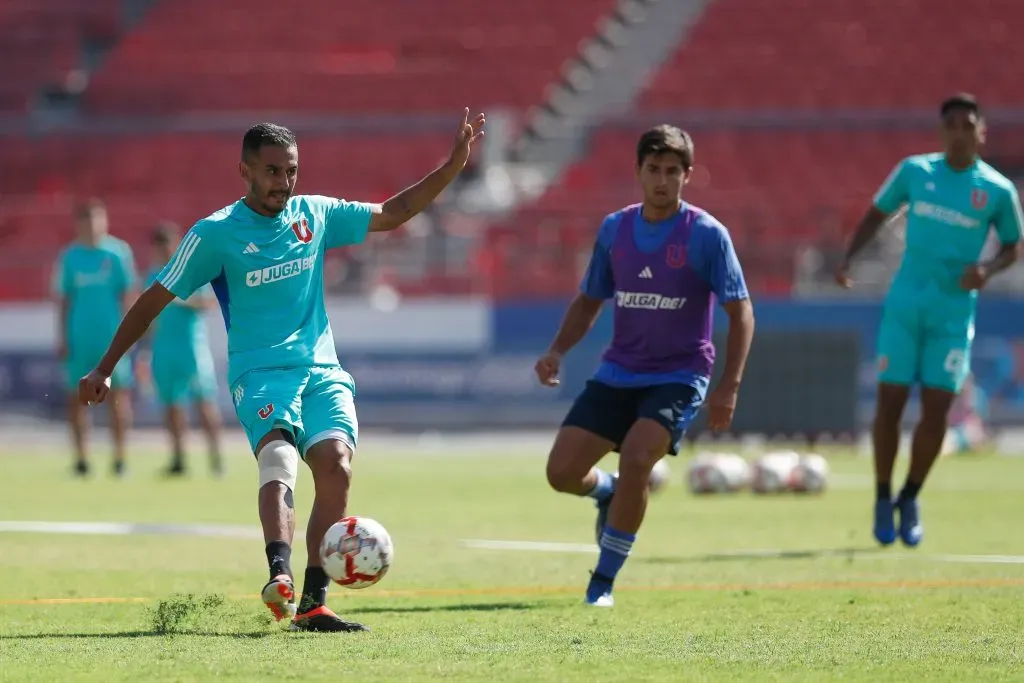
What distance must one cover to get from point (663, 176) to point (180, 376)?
10535 millimetres

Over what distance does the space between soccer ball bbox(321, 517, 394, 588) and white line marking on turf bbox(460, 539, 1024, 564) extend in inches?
141

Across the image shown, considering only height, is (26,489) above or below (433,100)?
below

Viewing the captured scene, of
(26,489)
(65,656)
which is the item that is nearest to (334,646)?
(65,656)

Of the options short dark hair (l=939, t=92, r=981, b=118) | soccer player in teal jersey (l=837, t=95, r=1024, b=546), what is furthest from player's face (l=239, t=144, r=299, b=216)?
short dark hair (l=939, t=92, r=981, b=118)

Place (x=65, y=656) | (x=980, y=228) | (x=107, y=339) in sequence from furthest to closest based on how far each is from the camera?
(x=107, y=339), (x=980, y=228), (x=65, y=656)

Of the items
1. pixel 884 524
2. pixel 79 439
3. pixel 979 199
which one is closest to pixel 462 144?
pixel 979 199

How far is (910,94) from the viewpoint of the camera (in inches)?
1307

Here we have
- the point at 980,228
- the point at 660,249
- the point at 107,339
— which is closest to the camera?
the point at 660,249

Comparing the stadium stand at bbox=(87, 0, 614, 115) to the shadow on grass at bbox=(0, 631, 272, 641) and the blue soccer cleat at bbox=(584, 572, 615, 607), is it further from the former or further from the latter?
the shadow on grass at bbox=(0, 631, 272, 641)

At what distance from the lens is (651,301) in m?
8.23

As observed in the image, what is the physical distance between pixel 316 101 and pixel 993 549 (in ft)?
87.2

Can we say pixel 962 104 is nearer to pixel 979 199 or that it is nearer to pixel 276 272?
pixel 979 199

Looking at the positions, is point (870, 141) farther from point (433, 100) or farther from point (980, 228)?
point (980, 228)

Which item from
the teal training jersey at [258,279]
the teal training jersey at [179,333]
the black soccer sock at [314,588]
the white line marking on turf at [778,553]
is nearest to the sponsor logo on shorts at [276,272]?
the teal training jersey at [258,279]
